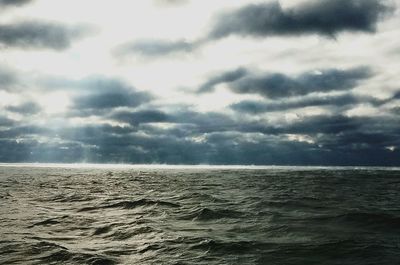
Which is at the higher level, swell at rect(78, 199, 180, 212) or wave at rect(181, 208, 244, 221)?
wave at rect(181, 208, 244, 221)

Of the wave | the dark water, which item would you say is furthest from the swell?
the wave

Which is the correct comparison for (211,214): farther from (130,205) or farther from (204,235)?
(130,205)

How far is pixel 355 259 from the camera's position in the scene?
488 inches

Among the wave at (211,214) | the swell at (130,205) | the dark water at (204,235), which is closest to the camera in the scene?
the dark water at (204,235)

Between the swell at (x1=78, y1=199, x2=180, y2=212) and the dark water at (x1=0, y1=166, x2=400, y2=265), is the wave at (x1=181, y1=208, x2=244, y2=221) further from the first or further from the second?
the swell at (x1=78, y1=199, x2=180, y2=212)

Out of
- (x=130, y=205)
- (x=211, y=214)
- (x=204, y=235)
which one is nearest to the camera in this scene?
(x=204, y=235)

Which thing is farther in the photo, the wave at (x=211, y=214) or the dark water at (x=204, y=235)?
the wave at (x=211, y=214)

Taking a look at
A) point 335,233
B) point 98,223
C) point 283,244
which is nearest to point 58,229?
point 98,223

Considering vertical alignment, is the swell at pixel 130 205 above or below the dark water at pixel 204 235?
below

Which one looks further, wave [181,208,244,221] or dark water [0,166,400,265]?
wave [181,208,244,221]

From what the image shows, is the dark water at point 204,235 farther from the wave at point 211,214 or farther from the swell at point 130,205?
the swell at point 130,205

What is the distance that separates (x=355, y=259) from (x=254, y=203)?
15641 mm

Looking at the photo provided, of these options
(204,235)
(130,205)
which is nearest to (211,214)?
(204,235)

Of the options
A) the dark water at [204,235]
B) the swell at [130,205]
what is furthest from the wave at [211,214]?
the swell at [130,205]
